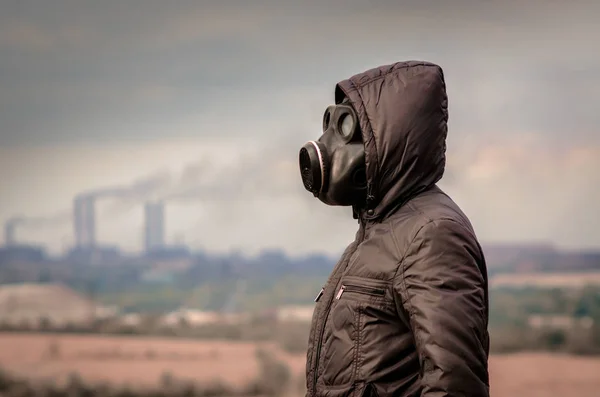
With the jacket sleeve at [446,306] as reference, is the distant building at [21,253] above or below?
below

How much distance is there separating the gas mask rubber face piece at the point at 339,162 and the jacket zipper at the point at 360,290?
0.67 ft

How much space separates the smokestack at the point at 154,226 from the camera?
246 inches

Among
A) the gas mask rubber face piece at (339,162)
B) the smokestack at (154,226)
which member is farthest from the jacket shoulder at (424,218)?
the smokestack at (154,226)

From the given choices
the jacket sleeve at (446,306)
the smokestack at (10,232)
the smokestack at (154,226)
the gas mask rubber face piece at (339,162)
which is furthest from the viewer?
the smokestack at (10,232)

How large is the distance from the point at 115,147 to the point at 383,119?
485 cm

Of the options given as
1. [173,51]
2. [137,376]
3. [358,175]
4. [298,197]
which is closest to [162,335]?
[137,376]

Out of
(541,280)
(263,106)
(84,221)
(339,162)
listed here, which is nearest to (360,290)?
(339,162)

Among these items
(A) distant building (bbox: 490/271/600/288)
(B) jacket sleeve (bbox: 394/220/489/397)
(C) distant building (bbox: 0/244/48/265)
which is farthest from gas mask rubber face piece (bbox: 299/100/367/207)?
(C) distant building (bbox: 0/244/48/265)

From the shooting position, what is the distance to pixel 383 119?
5.82 feet

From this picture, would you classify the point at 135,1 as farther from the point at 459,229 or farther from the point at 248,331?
the point at 459,229

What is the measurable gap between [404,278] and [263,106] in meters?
4.61

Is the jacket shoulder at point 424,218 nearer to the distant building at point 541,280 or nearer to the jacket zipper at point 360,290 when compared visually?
the jacket zipper at point 360,290

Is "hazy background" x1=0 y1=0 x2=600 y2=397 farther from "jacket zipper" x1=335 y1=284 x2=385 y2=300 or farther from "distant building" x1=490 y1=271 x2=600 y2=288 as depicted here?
"jacket zipper" x1=335 y1=284 x2=385 y2=300

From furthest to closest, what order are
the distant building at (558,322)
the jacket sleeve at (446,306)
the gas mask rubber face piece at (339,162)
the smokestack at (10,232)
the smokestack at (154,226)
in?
the smokestack at (10,232), the smokestack at (154,226), the distant building at (558,322), the gas mask rubber face piece at (339,162), the jacket sleeve at (446,306)
